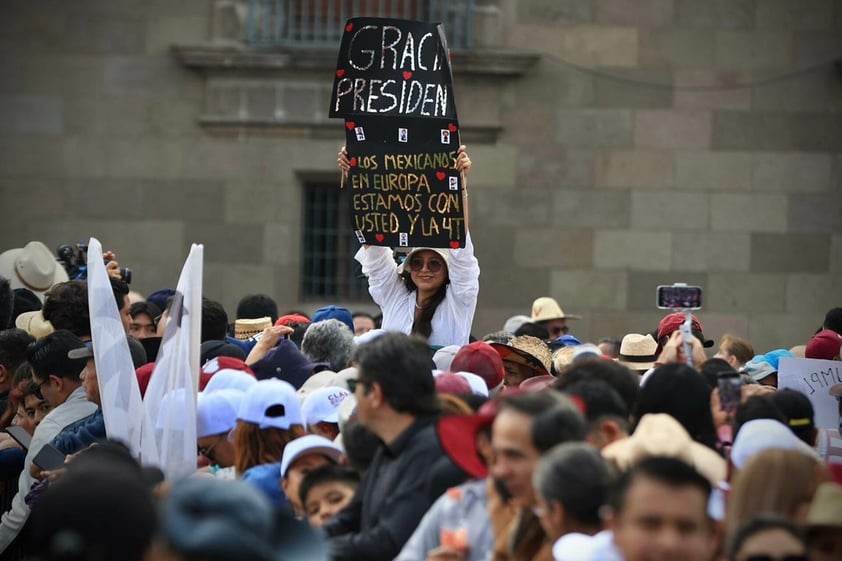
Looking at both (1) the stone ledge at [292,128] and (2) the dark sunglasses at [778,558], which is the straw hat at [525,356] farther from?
(1) the stone ledge at [292,128]

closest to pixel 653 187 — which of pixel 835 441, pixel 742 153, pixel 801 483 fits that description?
pixel 742 153

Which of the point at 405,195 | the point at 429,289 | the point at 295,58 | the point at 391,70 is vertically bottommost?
the point at 429,289

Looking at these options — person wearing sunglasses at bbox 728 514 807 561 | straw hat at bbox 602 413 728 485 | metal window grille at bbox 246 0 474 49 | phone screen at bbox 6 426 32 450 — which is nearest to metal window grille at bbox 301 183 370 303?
metal window grille at bbox 246 0 474 49

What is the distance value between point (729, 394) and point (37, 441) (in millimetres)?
3576

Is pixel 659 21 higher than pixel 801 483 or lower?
higher

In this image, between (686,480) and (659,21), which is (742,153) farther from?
(686,480)

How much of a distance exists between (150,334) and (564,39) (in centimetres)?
648

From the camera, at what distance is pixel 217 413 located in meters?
6.85

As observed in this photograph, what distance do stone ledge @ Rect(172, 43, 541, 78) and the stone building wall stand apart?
0.29 ft

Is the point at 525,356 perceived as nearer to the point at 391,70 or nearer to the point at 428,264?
the point at 428,264

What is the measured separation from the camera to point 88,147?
1555cm

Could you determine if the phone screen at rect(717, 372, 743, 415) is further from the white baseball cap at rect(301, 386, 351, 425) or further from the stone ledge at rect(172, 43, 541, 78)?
the stone ledge at rect(172, 43, 541, 78)

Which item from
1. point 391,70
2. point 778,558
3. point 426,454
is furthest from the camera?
point 391,70

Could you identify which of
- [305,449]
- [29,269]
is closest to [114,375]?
[305,449]
